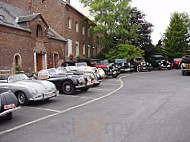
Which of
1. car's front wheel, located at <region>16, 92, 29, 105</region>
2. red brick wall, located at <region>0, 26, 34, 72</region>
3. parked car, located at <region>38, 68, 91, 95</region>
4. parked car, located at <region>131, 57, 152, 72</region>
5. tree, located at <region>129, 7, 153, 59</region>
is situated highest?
tree, located at <region>129, 7, 153, 59</region>

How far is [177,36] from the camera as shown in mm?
46344

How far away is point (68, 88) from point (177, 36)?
42.0 m

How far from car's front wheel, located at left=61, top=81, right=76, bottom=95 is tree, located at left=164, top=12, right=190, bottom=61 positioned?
40460mm

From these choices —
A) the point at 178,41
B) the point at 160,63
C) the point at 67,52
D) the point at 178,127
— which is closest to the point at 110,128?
the point at 178,127

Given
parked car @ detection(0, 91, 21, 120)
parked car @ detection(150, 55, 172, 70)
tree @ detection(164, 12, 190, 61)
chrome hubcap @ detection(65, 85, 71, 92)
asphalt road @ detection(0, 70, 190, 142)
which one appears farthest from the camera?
tree @ detection(164, 12, 190, 61)

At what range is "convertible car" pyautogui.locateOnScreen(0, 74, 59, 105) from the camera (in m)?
7.68

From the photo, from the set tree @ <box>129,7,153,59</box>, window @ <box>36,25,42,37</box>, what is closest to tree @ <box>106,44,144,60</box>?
tree @ <box>129,7,153,59</box>

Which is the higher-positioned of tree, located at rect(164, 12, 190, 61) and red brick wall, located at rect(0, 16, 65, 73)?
tree, located at rect(164, 12, 190, 61)

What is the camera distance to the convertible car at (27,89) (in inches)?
302

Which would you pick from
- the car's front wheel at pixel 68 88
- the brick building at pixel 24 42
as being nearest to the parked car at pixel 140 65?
the brick building at pixel 24 42

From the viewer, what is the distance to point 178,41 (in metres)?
47.1

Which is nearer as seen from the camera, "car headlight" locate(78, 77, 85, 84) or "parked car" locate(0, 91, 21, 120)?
"parked car" locate(0, 91, 21, 120)

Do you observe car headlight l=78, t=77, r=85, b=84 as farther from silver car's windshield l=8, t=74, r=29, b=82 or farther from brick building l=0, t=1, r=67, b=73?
brick building l=0, t=1, r=67, b=73

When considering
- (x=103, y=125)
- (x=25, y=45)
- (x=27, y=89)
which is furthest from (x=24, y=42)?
(x=103, y=125)
